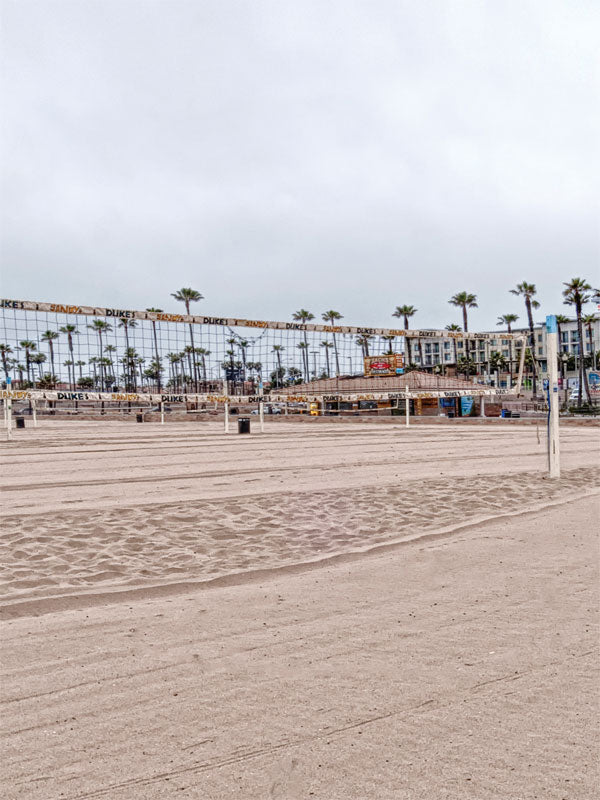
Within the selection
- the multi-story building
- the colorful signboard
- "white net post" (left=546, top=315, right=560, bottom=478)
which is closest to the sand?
"white net post" (left=546, top=315, right=560, bottom=478)

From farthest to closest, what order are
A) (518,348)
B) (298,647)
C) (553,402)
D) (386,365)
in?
(518,348)
(386,365)
(553,402)
(298,647)

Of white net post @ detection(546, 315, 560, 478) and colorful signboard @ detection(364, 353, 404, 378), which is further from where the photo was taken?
colorful signboard @ detection(364, 353, 404, 378)

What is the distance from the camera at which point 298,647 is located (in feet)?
12.1

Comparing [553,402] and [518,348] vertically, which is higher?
[518,348]

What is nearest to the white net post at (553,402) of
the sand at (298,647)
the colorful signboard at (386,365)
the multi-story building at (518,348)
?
the sand at (298,647)

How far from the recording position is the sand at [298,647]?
2486 millimetres

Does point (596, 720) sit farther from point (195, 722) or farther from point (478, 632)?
point (195, 722)

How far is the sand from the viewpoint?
249cm

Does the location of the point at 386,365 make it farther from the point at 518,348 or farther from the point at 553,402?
the point at 518,348

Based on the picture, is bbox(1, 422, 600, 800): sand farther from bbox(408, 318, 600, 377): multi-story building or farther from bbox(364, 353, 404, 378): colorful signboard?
bbox(408, 318, 600, 377): multi-story building

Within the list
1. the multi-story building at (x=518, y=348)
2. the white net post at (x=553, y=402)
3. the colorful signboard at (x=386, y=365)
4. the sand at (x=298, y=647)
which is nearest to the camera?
the sand at (x=298, y=647)

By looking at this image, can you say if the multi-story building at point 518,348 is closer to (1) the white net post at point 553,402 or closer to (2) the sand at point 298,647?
(1) the white net post at point 553,402

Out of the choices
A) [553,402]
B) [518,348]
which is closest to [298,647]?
[553,402]

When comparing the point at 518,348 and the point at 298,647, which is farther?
the point at 518,348
